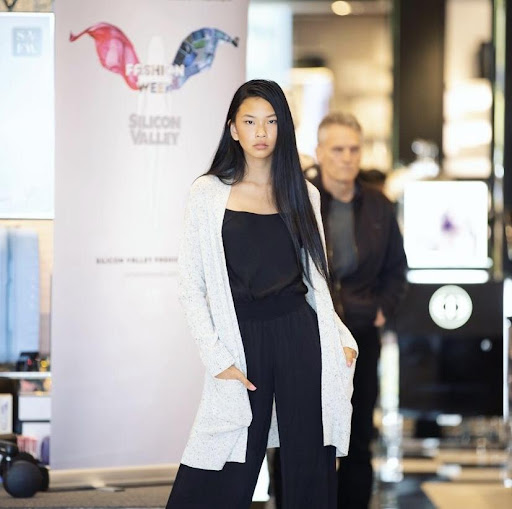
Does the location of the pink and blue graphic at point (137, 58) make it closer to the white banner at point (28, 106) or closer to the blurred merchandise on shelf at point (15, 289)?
the white banner at point (28, 106)

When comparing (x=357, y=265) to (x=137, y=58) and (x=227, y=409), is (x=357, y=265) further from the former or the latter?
(x=227, y=409)

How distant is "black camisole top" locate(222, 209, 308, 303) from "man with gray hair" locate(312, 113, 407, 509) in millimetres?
1065

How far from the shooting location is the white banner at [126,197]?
426 centimetres

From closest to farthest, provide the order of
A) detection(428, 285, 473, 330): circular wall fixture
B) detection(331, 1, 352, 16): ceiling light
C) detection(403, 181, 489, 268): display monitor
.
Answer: detection(428, 285, 473, 330): circular wall fixture → detection(403, 181, 489, 268): display monitor → detection(331, 1, 352, 16): ceiling light

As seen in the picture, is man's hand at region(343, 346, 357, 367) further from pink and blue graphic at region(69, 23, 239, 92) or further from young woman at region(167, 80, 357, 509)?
pink and blue graphic at region(69, 23, 239, 92)

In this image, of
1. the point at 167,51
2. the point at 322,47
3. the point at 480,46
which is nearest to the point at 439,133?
the point at 480,46

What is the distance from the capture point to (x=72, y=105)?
426 centimetres

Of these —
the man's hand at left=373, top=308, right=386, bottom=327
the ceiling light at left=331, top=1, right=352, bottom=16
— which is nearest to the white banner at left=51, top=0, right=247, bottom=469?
the man's hand at left=373, top=308, right=386, bottom=327

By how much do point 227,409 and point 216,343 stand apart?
0.18m

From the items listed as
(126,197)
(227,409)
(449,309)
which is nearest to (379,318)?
(126,197)

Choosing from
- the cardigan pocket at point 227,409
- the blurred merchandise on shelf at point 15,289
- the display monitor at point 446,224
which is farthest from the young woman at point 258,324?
the display monitor at point 446,224

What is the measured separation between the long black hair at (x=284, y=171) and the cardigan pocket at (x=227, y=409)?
0.38m

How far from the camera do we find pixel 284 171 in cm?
315

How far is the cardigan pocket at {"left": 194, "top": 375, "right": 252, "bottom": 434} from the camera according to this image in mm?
3031
